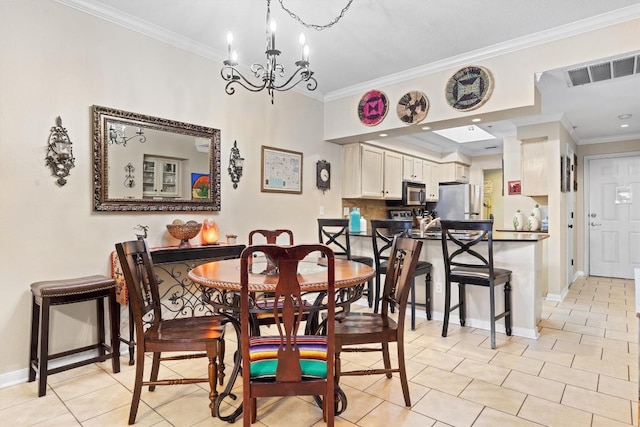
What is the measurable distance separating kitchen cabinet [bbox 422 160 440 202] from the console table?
452 cm

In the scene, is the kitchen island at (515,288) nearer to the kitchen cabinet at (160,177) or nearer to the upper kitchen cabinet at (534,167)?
the upper kitchen cabinet at (534,167)

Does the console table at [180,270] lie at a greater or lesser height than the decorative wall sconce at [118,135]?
lesser

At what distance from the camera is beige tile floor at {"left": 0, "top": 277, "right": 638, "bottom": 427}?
77.0 inches

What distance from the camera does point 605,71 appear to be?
3203 mm

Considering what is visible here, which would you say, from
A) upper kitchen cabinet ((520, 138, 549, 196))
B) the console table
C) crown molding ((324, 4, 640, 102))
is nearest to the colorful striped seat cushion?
the console table

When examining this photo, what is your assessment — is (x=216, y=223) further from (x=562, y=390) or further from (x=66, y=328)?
(x=562, y=390)

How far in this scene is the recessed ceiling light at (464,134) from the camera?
233 inches

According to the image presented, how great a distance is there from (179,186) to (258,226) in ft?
3.25

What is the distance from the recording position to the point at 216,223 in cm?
353

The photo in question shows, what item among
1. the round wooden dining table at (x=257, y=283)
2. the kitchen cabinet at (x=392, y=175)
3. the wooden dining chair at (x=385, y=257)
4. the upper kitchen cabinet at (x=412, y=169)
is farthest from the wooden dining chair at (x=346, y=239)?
the upper kitchen cabinet at (x=412, y=169)

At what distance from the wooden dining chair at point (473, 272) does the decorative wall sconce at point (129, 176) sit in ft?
8.59

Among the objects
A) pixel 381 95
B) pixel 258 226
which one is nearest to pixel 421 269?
pixel 258 226

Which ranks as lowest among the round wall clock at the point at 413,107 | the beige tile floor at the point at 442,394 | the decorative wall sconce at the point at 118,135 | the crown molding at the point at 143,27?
the beige tile floor at the point at 442,394

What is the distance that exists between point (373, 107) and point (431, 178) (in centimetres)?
320
